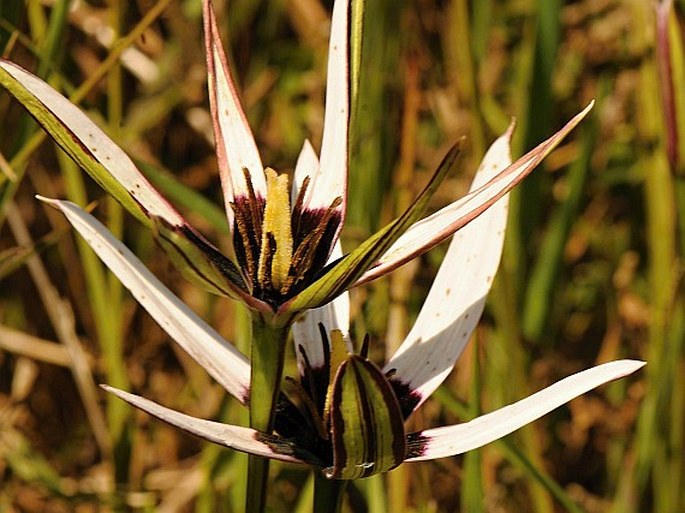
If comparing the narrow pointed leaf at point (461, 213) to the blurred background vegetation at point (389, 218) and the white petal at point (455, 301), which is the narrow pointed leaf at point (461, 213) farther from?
the blurred background vegetation at point (389, 218)

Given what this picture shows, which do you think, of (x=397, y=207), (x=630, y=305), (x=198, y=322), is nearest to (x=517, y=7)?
(x=630, y=305)

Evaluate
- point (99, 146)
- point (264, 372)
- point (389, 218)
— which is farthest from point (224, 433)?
point (389, 218)

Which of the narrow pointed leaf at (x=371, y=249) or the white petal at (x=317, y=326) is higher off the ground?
the narrow pointed leaf at (x=371, y=249)

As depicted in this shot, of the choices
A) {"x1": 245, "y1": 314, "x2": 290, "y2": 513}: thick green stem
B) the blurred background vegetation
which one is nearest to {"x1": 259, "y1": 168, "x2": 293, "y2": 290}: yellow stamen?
{"x1": 245, "y1": 314, "x2": 290, "y2": 513}: thick green stem

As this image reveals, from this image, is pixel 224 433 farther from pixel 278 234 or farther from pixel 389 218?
pixel 389 218

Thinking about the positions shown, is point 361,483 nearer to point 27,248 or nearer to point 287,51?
point 27,248

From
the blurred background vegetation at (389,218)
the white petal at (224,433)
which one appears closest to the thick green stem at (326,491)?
the white petal at (224,433)
